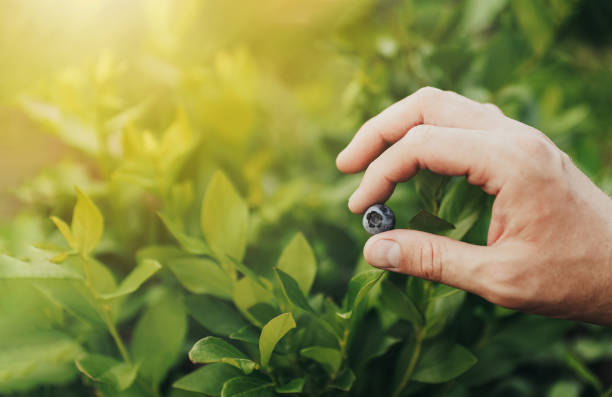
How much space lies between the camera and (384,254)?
47cm

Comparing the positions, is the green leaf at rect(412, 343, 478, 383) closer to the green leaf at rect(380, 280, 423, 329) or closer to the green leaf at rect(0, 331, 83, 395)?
the green leaf at rect(380, 280, 423, 329)

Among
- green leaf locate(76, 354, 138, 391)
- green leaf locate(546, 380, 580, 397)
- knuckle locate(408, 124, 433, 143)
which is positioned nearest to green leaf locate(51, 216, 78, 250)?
green leaf locate(76, 354, 138, 391)

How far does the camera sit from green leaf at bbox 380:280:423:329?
1.63ft

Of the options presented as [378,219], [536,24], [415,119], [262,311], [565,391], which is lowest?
[565,391]

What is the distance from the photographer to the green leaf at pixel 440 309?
0.52 metres

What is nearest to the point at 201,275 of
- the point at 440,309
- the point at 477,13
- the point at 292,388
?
the point at 292,388

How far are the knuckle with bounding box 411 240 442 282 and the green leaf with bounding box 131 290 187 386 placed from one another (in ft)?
0.90

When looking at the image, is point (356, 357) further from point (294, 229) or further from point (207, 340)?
point (294, 229)

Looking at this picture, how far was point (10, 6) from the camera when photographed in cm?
81

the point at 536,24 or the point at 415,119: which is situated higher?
the point at 536,24

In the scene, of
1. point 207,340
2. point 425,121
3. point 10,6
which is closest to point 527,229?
point 425,121

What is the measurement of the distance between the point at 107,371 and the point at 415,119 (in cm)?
42

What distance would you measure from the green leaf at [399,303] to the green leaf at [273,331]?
0.40 feet

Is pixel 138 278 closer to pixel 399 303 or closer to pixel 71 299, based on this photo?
pixel 71 299
